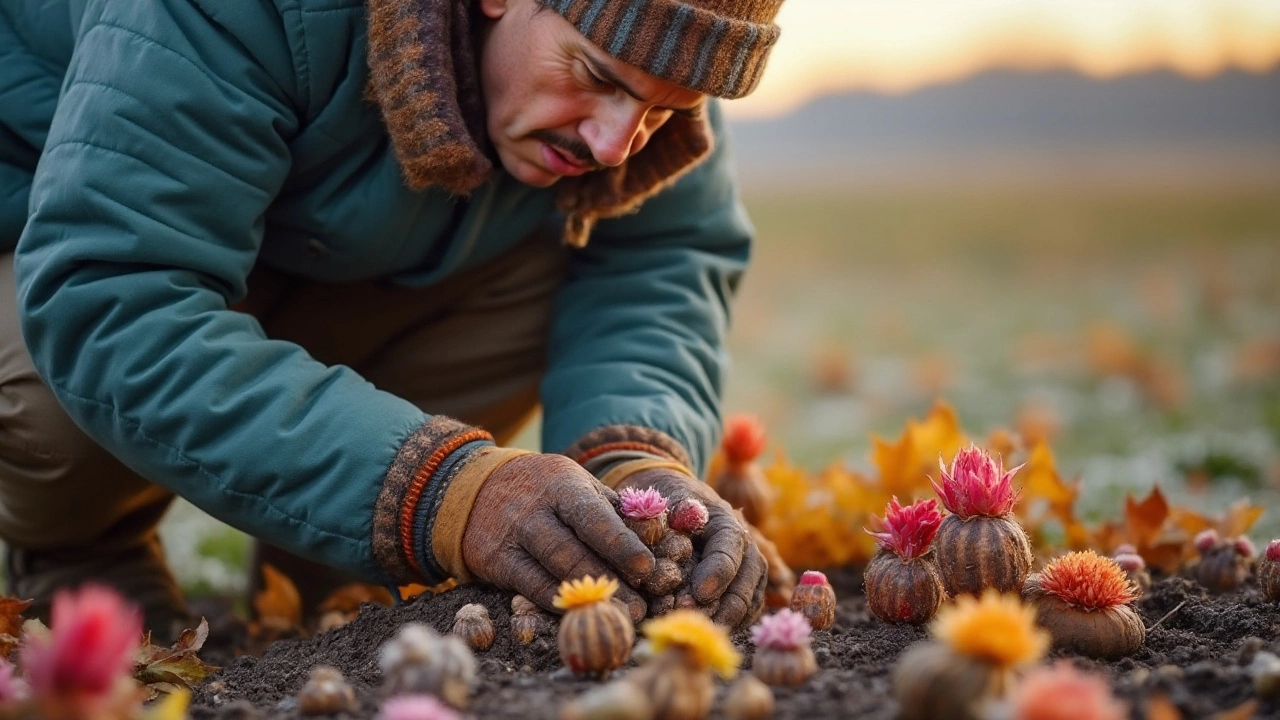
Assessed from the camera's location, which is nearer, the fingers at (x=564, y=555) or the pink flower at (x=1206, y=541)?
the fingers at (x=564, y=555)

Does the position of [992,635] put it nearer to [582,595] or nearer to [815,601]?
[582,595]

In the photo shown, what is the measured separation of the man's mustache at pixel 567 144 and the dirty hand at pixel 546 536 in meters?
0.64

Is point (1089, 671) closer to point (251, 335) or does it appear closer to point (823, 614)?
point (823, 614)

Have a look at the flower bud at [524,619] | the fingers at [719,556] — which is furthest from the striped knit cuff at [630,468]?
the flower bud at [524,619]

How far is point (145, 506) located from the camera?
2949mm

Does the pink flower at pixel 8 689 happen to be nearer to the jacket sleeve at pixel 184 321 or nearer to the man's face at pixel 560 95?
the jacket sleeve at pixel 184 321

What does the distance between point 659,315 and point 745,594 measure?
0.96 m

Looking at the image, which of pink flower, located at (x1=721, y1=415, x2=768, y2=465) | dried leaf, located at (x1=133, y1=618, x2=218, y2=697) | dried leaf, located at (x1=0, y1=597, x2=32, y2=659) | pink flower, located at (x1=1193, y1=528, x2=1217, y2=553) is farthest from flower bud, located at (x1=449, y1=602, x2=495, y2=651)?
pink flower, located at (x1=1193, y1=528, x2=1217, y2=553)

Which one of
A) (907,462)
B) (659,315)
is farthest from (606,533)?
(907,462)

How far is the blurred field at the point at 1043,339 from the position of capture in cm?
457

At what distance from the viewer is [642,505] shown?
6.83 ft

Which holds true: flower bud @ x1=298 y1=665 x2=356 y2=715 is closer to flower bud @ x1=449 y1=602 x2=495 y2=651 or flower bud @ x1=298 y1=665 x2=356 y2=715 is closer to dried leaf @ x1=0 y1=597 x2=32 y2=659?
flower bud @ x1=449 y1=602 x2=495 y2=651

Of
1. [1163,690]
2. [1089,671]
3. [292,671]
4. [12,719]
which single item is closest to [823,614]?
[1089,671]

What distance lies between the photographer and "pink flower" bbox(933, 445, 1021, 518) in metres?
2.06
